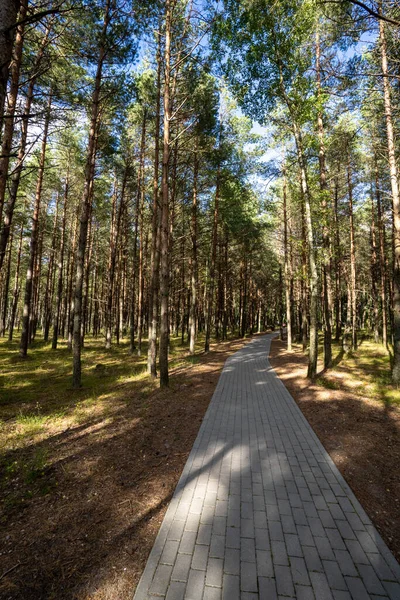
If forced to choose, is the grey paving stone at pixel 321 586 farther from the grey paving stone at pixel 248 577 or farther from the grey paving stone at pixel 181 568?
the grey paving stone at pixel 181 568

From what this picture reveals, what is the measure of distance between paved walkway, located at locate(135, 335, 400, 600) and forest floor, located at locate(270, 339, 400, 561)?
10.9 inches

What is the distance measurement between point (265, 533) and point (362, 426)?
14.9 ft

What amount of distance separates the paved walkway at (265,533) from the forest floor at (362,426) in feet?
0.91

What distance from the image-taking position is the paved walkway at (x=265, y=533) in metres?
2.61

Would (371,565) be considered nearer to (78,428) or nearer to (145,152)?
(78,428)

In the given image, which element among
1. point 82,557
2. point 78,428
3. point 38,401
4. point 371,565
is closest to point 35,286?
point 38,401

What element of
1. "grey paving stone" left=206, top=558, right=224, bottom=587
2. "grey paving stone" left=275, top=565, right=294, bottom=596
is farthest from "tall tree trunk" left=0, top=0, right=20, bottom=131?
"grey paving stone" left=275, top=565, right=294, bottom=596

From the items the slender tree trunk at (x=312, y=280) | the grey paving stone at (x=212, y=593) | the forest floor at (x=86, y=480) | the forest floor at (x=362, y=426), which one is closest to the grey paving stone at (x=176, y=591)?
the grey paving stone at (x=212, y=593)

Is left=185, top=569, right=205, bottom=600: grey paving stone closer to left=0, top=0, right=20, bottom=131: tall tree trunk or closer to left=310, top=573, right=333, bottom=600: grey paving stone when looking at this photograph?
left=310, top=573, right=333, bottom=600: grey paving stone

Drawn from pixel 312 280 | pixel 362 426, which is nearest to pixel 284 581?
pixel 362 426

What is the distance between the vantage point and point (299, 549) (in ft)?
9.95

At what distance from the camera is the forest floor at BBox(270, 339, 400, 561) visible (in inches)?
156

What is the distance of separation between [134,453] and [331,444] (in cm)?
409

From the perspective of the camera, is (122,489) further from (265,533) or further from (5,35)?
(5,35)
